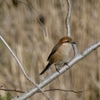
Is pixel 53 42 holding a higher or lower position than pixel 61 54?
lower

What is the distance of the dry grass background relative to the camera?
4707 millimetres

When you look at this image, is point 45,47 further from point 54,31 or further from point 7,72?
point 7,72

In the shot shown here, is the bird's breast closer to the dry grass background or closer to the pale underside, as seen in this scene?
the pale underside

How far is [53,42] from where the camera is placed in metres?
4.70

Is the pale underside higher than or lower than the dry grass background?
higher

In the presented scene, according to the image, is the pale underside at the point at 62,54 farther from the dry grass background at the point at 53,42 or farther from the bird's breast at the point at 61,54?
the dry grass background at the point at 53,42

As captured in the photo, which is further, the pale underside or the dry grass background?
the dry grass background

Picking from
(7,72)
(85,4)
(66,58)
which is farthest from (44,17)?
(66,58)

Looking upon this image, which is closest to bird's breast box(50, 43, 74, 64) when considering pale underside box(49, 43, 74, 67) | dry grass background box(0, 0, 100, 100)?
pale underside box(49, 43, 74, 67)

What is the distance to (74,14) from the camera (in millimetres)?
4746

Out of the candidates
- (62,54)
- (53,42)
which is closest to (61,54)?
(62,54)

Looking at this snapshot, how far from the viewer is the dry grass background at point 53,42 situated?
15.4 feet

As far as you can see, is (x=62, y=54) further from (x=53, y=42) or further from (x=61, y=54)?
(x=53, y=42)

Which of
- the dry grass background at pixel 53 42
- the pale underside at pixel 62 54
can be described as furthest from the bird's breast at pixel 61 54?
the dry grass background at pixel 53 42
